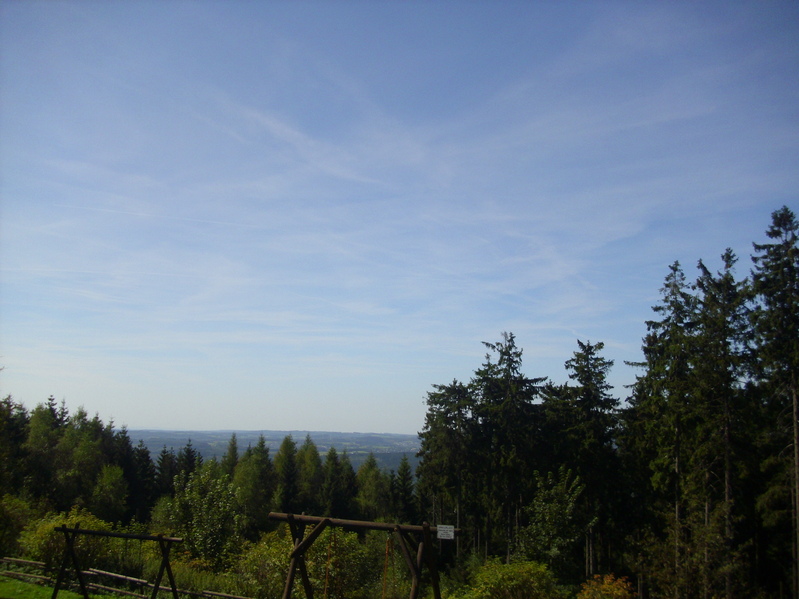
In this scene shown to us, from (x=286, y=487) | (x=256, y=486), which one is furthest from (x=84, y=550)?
(x=256, y=486)

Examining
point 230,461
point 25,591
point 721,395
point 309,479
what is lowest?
point 309,479

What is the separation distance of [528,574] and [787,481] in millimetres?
15747

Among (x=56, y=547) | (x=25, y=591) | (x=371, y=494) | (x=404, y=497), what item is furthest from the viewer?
(x=371, y=494)

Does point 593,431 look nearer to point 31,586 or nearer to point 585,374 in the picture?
point 585,374

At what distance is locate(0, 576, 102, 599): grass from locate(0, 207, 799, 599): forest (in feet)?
9.18

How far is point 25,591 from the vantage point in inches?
577

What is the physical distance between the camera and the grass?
13900 mm

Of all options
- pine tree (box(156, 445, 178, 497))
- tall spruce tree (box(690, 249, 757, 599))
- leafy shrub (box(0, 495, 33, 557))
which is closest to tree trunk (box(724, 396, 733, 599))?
tall spruce tree (box(690, 249, 757, 599))

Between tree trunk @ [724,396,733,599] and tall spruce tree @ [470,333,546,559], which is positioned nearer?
tree trunk @ [724,396,733,599]

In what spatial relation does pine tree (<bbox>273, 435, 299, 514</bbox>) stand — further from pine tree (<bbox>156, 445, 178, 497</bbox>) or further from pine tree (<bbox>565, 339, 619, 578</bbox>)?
pine tree (<bbox>565, 339, 619, 578</bbox>)

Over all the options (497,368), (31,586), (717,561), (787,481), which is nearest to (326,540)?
(31,586)

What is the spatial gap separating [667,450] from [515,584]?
16905 millimetres

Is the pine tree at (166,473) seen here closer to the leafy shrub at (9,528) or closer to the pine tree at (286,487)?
the pine tree at (286,487)

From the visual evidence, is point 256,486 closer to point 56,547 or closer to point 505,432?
point 505,432
